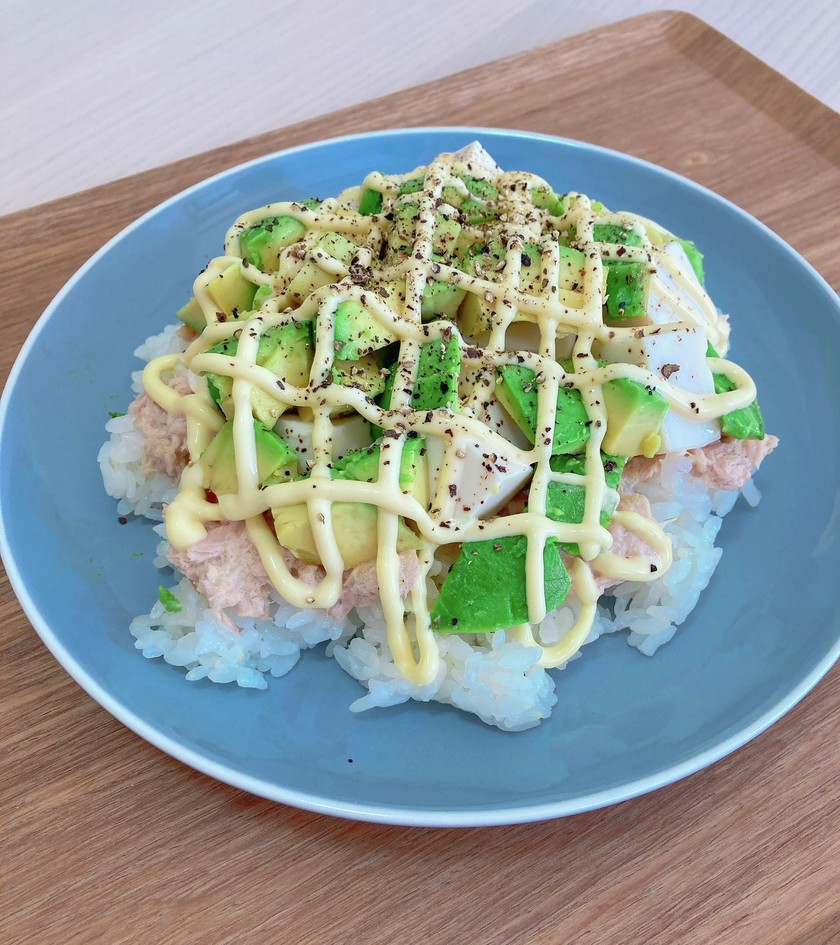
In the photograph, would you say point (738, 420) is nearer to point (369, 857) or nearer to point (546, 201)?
point (546, 201)

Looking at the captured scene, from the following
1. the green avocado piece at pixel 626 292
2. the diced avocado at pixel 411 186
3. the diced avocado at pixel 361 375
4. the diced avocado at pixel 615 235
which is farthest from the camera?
the diced avocado at pixel 411 186

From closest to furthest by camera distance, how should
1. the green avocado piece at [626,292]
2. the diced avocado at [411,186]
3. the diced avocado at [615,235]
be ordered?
the green avocado piece at [626,292]
the diced avocado at [615,235]
the diced avocado at [411,186]

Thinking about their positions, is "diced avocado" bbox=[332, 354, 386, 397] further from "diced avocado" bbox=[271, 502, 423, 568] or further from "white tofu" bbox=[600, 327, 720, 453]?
"white tofu" bbox=[600, 327, 720, 453]

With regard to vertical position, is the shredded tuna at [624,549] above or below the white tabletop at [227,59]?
below

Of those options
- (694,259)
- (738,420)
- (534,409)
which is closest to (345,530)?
(534,409)

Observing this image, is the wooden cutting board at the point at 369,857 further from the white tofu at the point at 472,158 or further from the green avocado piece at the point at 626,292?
the white tofu at the point at 472,158

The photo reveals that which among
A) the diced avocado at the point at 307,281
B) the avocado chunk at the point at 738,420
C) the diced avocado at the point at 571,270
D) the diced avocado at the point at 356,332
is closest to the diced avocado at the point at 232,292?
the diced avocado at the point at 307,281

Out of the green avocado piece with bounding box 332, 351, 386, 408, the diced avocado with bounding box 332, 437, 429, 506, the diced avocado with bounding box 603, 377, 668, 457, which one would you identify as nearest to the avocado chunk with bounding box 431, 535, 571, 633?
the diced avocado with bounding box 332, 437, 429, 506
